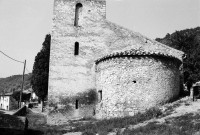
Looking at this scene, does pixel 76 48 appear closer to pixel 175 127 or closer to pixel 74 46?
pixel 74 46

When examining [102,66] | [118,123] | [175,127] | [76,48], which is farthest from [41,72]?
[175,127]

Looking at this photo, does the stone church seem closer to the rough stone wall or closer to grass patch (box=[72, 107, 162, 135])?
the rough stone wall

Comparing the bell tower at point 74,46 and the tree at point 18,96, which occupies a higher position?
the bell tower at point 74,46

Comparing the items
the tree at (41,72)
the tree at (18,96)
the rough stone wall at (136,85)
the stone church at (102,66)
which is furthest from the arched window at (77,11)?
the tree at (18,96)

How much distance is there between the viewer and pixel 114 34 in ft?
62.0

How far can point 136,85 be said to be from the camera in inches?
598

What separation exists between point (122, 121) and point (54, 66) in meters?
7.19

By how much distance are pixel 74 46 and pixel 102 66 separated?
122 inches

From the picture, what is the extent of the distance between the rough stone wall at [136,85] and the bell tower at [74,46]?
2.66 m

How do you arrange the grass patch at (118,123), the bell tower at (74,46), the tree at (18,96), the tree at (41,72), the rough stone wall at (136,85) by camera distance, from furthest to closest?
the tree at (18,96)
the tree at (41,72)
the bell tower at (74,46)
the rough stone wall at (136,85)
the grass patch at (118,123)

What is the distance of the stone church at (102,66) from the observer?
50.1ft

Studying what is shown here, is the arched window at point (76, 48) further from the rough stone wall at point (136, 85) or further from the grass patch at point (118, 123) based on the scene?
the grass patch at point (118, 123)

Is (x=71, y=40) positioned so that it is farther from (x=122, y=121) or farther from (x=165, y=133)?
(x=165, y=133)

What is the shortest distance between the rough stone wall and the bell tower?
2663 mm
